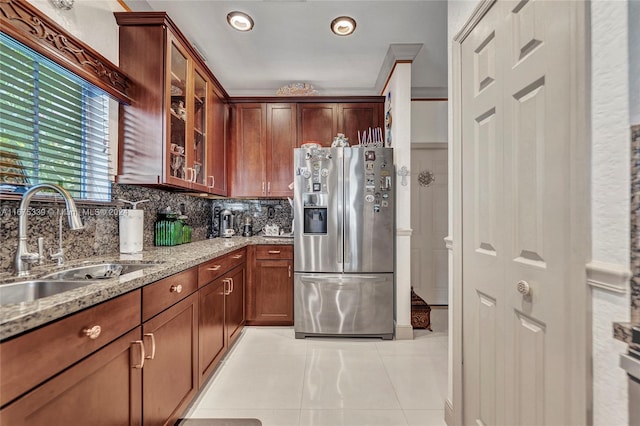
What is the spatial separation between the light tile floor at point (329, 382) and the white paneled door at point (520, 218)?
1.65 feet

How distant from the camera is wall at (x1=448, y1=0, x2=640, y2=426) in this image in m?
0.71

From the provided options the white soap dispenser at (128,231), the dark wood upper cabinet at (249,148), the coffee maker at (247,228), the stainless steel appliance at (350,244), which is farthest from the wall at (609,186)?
the coffee maker at (247,228)

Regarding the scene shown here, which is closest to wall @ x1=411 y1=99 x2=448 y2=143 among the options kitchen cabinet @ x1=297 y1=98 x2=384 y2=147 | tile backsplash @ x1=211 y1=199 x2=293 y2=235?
kitchen cabinet @ x1=297 y1=98 x2=384 y2=147

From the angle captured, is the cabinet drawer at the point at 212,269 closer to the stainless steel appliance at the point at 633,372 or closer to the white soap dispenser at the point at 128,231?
the white soap dispenser at the point at 128,231

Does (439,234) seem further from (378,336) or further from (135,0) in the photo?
(135,0)

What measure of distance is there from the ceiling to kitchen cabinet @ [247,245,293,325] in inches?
72.9

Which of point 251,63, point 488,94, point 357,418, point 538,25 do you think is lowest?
point 357,418

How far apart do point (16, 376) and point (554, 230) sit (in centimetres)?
152

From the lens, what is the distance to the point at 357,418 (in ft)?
5.56

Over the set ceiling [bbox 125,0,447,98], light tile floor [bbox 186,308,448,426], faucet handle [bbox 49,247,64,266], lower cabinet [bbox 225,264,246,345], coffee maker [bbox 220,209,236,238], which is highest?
ceiling [bbox 125,0,447,98]

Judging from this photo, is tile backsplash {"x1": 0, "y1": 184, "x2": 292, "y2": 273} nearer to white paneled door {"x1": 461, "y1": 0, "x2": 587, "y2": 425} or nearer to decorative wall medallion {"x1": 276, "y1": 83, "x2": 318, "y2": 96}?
decorative wall medallion {"x1": 276, "y1": 83, "x2": 318, "y2": 96}

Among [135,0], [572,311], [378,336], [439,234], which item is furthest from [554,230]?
[439,234]

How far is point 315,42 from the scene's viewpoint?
2566 millimetres

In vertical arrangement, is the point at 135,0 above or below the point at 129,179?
above
